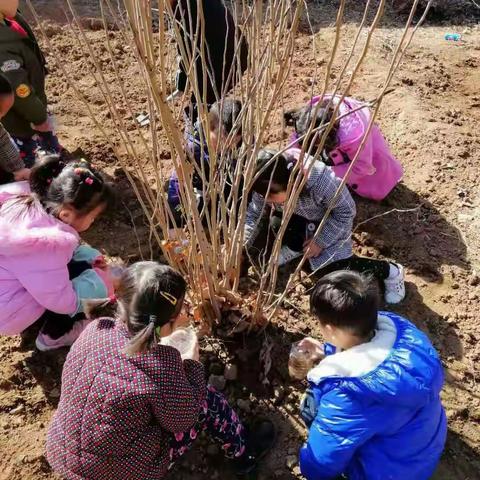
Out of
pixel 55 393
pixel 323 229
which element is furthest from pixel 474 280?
pixel 55 393

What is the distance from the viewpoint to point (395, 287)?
7.57 ft

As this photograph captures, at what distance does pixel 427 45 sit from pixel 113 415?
3.57 m

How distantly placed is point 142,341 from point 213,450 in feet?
2.53

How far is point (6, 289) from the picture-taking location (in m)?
1.94

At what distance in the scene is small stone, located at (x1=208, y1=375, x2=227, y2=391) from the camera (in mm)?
2033

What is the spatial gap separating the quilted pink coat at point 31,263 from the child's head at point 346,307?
2.90ft

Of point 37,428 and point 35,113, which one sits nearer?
point 37,428

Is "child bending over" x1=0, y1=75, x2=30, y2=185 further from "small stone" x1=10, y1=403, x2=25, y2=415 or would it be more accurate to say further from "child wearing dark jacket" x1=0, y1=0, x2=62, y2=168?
"small stone" x1=10, y1=403, x2=25, y2=415

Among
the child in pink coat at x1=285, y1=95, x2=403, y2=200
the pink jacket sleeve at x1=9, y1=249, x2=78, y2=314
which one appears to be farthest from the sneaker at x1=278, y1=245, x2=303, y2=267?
the pink jacket sleeve at x1=9, y1=249, x2=78, y2=314

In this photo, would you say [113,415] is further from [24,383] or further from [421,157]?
[421,157]

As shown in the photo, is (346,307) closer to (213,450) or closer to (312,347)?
(312,347)

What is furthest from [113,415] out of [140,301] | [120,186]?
A: [120,186]

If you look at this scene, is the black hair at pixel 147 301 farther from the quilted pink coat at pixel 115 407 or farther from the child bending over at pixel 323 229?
the child bending over at pixel 323 229

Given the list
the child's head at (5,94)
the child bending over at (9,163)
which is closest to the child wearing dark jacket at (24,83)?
the child bending over at (9,163)
